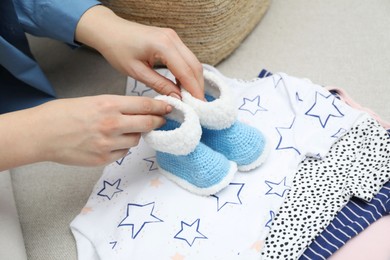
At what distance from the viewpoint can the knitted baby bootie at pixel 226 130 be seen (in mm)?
741

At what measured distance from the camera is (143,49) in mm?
775

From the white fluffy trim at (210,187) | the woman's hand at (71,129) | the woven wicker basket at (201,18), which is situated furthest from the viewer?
the woven wicker basket at (201,18)

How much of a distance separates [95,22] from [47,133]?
28 centimetres

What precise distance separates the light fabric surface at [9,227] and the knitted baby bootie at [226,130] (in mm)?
368

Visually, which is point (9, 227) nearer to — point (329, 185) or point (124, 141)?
point (124, 141)

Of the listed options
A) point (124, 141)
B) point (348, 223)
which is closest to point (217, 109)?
point (124, 141)

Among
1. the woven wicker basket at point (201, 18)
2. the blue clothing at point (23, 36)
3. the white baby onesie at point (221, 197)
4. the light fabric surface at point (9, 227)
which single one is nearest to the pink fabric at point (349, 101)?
the white baby onesie at point (221, 197)

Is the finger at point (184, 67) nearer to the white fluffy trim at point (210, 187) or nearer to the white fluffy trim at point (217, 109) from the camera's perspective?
the white fluffy trim at point (217, 109)

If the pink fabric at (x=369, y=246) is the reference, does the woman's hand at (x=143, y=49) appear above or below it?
above

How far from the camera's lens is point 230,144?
30.6 inches

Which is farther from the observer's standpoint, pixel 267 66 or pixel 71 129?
pixel 267 66

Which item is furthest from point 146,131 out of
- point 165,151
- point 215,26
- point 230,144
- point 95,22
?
→ point 215,26

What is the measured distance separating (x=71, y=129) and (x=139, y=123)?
10 cm

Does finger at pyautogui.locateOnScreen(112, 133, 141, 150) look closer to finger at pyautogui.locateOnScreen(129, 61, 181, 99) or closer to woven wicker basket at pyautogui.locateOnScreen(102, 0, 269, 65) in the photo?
finger at pyautogui.locateOnScreen(129, 61, 181, 99)
